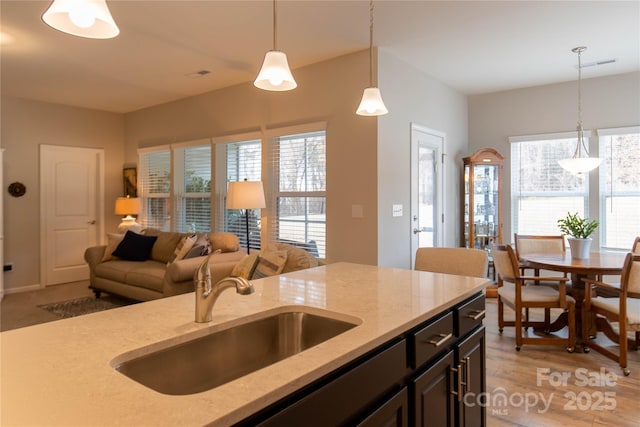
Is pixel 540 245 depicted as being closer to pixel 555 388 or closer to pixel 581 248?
pixel 581 248

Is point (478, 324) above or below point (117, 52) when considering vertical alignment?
below

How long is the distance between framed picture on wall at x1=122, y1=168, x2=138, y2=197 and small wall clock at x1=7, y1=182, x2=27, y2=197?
1.49 metres

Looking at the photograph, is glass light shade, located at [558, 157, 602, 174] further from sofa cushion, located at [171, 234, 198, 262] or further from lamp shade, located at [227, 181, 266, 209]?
sofa cushion, located at [171, 234, 198, 262]

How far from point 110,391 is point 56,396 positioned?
0.10 meters

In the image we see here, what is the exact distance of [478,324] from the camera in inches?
76.0

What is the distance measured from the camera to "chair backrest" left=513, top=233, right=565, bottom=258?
434cm

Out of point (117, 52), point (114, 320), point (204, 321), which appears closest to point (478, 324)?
point (204, 321)

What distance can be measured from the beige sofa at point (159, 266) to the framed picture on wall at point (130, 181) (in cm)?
151

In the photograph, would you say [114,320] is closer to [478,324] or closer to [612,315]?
[478,324]

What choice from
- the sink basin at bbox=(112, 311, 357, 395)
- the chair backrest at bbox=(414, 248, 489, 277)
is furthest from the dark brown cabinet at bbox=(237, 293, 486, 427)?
the chair backrest at bbox=(414, 248, 489, 277)

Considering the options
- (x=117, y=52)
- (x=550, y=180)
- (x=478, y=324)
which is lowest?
(x=478, y=324)

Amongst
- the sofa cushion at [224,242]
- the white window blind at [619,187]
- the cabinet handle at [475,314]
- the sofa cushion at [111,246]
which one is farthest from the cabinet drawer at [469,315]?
the sofa cushion at [111,246]

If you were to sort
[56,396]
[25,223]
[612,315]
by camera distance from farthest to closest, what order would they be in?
1. [25,223]
2. [612,315]
3. [56,396]

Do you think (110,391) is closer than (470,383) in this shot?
Yes
